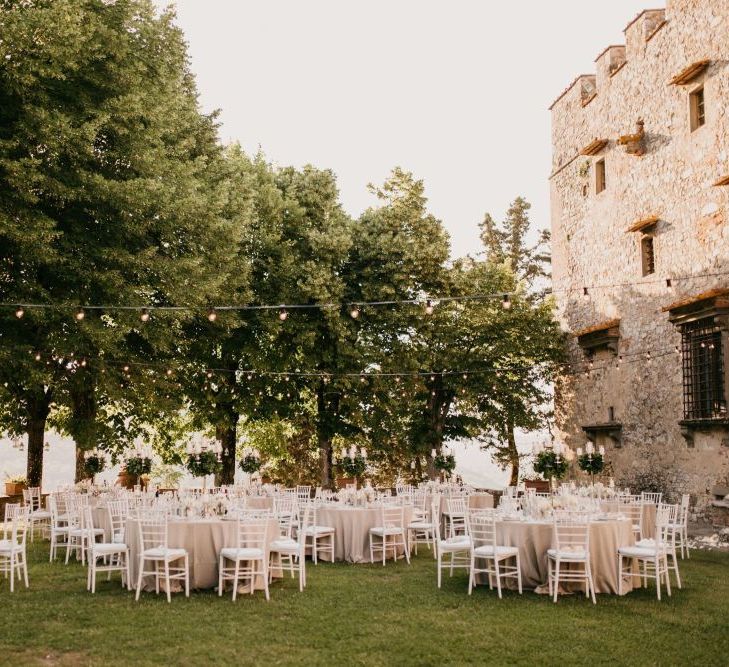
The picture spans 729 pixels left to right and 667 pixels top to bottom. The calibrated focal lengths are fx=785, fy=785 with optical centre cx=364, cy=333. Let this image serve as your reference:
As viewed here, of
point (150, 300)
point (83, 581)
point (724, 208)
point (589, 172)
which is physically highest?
point (589, 172)

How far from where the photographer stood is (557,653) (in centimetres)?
654

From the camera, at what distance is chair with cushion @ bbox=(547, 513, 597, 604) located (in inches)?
338

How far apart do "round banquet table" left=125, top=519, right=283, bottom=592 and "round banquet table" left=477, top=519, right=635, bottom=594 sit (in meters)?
2.95

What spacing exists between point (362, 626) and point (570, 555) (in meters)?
2.60

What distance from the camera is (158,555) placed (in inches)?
344

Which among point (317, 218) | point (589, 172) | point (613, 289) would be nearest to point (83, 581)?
point (317, 218)

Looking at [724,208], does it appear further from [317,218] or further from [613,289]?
[317,218]

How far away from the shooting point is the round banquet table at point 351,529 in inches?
462

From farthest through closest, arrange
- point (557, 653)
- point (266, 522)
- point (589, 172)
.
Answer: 1. point (589, 172)
2. point (266, 522)
3. point (557, 653)

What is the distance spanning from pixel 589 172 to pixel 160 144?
11.2m

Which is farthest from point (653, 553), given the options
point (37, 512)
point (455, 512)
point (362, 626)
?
point (37, 512)

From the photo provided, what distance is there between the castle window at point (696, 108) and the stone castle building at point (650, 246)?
20 mm

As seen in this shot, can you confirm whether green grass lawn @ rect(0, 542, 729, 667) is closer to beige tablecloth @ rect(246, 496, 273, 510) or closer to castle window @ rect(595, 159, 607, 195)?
beige tablecloth @ rect(246, 496, 273, 510)

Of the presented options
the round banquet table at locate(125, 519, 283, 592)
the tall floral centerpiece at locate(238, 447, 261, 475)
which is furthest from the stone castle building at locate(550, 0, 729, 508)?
the tall floral centerpiece at locate(238, 447, 261, 475)
